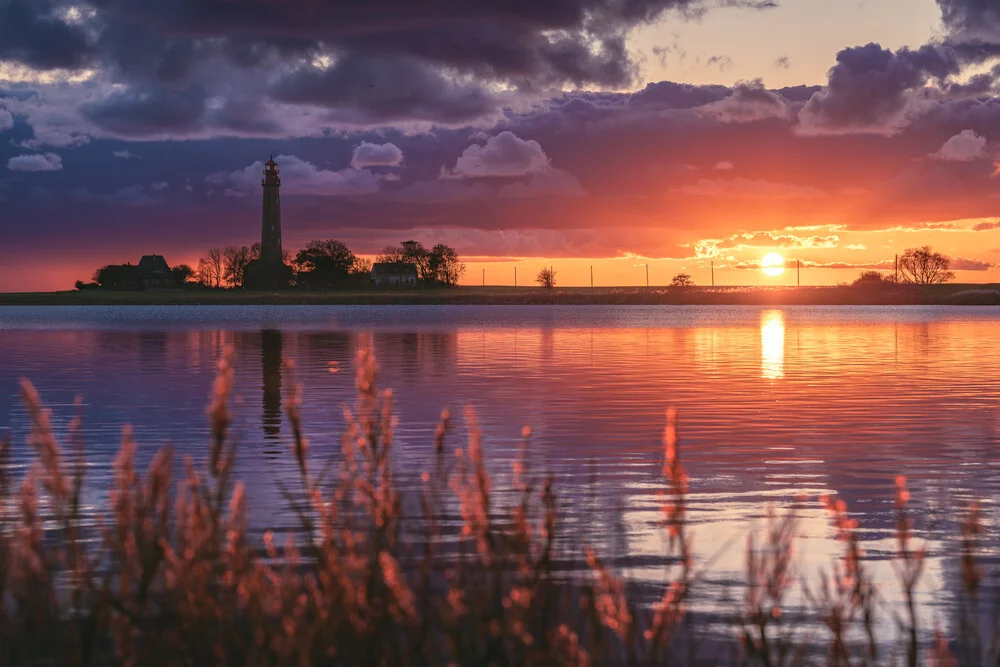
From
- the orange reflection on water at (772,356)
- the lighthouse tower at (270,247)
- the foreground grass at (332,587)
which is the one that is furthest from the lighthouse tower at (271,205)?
the foreground grass at (332,587)

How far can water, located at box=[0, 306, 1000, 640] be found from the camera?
11578 millimetres

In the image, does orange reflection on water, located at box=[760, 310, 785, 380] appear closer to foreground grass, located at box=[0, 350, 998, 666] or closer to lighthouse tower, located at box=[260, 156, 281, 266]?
foreground grass, located at box=[0, 350, 998, 666]

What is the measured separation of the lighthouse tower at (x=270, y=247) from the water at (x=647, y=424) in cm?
13606

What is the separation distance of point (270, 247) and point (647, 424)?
566 feet

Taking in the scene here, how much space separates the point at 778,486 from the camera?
14.4m

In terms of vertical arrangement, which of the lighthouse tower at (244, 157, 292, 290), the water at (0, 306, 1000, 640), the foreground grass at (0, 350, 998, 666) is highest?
the lighthouse tower at (244, 157, 292, 290)

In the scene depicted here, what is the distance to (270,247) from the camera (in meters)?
188

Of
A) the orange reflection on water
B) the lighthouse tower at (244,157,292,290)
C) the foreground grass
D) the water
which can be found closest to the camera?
the foreground grass

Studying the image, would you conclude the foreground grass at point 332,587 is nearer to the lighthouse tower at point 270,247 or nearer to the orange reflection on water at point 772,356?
the orange reflection on water at point 772,356

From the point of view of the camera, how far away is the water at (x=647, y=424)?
11578 millimetres

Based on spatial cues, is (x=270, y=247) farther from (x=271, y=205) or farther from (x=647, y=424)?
(x=647, y=424)

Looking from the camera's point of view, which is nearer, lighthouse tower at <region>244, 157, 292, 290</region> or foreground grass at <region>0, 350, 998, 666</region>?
foreground grass at <region>0, 350, 998, 666</region>

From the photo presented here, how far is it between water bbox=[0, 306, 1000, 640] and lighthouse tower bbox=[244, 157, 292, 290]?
136 m

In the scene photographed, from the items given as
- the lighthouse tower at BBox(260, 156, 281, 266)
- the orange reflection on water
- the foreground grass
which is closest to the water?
the orange reflection on water
